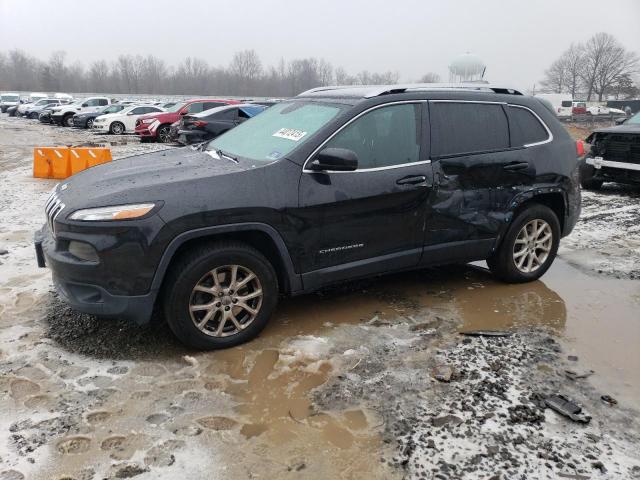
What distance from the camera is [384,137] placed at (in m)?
4.17

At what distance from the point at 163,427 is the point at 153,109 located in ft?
76.7

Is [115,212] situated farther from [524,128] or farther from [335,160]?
[524,128]

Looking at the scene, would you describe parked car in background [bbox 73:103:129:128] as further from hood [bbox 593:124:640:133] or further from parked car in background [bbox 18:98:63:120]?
hood [bbox 593:124:640:133]

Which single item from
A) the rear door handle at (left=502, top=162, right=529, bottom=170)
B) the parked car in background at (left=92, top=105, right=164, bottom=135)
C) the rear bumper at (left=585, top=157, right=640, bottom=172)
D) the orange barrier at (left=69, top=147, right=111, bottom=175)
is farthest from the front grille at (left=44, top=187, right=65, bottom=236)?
the parked car in background at (left=92, top=105, right=164, bottom=135)

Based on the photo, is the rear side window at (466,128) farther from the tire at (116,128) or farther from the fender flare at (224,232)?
the tire at (116,128)

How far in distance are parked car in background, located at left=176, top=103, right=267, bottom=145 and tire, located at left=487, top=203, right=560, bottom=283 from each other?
10.9 meters

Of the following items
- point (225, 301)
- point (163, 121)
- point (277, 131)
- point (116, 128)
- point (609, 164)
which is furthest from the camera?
point (116, 128)

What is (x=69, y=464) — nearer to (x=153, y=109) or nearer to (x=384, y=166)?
(x=384, y=166)

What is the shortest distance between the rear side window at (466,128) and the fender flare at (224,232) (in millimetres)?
1535

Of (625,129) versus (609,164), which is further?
(609,164)

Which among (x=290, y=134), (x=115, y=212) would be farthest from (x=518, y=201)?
(x=115, y=212)

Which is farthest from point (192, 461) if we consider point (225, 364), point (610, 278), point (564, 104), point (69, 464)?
point (564, 104)

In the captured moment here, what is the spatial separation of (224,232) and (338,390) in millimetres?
1280

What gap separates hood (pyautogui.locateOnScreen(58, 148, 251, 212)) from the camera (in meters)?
3.43
